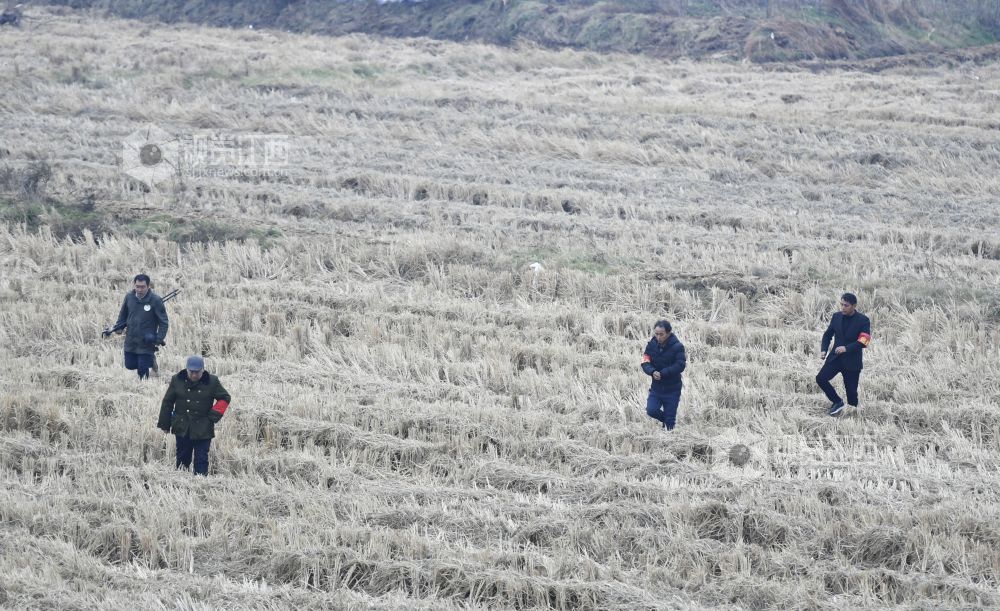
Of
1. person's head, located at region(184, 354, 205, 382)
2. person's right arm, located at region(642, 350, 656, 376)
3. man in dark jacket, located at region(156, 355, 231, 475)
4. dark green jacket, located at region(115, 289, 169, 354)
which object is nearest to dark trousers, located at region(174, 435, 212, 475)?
man in dark jacket, located at region(156, 355, 231, 475)

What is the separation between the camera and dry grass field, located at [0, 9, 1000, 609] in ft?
23.8

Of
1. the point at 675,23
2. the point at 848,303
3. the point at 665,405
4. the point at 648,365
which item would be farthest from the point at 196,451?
the point at 675,23

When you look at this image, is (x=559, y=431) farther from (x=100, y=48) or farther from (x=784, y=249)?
(x=100, y=48)

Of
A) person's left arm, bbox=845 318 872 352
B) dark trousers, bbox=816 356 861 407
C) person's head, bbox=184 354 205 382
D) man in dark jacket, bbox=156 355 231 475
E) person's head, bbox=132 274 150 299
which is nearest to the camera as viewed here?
person's head, bbox=184 354 205 382

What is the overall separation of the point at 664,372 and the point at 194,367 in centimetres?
395

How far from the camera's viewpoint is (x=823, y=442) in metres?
9.38

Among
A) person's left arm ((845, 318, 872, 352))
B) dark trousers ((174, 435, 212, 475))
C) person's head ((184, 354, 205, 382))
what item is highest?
person's left arm ((845, 318, 872, 352))

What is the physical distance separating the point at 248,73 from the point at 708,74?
14.0 meters

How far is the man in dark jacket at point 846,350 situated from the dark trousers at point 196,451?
5.56 m

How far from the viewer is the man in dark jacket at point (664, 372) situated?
9320mm

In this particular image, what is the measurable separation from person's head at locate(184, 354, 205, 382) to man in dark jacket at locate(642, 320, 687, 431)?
3742 mm

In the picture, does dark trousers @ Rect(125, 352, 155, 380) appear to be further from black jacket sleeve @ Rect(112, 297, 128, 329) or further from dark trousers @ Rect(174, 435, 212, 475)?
dark trousers @ Rect(174, 435, 212, 475)

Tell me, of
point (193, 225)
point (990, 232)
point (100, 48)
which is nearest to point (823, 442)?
point (990, 232)

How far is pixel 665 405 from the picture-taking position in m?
9.43
